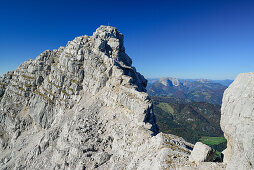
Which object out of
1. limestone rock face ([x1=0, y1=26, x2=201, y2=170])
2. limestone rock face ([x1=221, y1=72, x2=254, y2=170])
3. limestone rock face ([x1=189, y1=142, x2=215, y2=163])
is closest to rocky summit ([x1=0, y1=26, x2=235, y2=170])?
limestone rock face ([x1=0, y1=26, x2=201, y2=170])

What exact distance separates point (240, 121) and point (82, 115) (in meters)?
49.1

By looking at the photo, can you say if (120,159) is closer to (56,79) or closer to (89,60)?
(89,60)

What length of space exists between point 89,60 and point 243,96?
7212 cm

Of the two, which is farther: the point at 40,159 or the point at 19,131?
the point at 19,131

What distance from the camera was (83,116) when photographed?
55031 mm

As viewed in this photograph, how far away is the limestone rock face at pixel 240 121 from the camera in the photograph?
47.5 ft

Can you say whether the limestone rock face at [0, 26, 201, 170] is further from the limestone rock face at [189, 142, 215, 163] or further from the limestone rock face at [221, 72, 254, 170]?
the limestone rock face at [221, 72, 254, 170]

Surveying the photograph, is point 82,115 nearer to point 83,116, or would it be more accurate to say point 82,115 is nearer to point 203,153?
point 83,116

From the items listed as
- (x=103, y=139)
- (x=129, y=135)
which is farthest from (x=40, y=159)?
(x=129, y=135)

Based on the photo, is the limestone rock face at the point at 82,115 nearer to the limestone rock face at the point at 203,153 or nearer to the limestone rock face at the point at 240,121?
the limestone rock face at the point at 203,153

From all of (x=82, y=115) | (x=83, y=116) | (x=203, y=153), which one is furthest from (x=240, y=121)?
(x=82, y=115)

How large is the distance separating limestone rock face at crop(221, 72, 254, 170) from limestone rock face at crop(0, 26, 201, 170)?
6.58m

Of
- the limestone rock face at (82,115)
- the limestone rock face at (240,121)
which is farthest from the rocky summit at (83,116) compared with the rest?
the limestone rock face at (240,121)

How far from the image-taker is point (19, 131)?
80.6 metres
